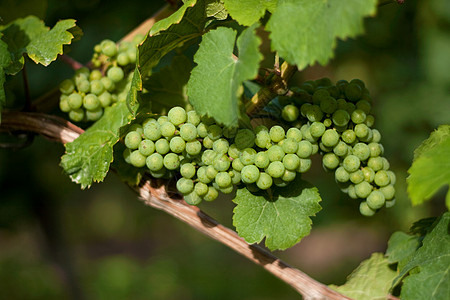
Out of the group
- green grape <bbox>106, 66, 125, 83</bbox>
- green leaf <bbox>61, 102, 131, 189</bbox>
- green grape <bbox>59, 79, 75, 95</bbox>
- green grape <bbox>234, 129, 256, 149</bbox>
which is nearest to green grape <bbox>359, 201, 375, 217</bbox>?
green grape <bbox>234, 129, 256, 149</bbox>

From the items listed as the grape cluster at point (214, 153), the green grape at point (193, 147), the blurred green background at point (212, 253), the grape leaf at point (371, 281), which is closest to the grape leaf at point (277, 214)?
the grape cluster at point (214, 153)

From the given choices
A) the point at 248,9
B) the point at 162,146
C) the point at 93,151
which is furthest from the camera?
the point at 93,151

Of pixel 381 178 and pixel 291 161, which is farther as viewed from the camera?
pixel 381 178

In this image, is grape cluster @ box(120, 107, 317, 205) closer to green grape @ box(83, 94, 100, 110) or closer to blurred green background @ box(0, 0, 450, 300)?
green grape @ box(83, 94, 100, 110)

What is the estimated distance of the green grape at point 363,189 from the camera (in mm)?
1096

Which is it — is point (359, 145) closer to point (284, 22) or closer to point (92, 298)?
point (284, 22)

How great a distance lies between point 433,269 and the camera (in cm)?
96

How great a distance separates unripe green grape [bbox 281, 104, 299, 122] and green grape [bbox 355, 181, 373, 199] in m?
0.22

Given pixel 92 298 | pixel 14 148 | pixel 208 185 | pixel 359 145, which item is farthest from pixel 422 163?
pixel 92 298

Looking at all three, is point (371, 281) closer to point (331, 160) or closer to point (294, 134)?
point (331, 160)

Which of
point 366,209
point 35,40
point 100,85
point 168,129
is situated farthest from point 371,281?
point 35,40

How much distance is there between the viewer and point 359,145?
1.07 meters

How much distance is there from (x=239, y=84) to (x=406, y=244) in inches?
26.8

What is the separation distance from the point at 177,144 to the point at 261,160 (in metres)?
0.19
